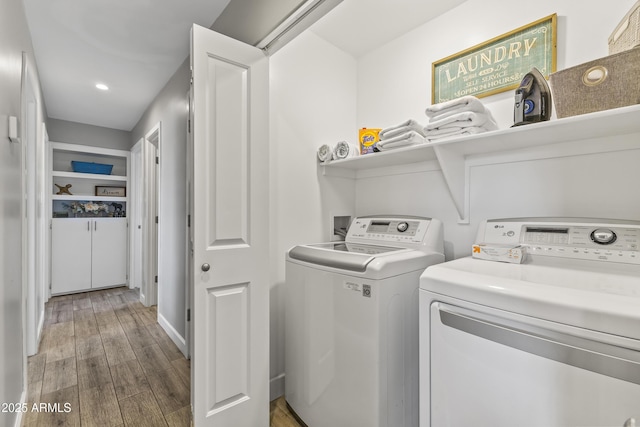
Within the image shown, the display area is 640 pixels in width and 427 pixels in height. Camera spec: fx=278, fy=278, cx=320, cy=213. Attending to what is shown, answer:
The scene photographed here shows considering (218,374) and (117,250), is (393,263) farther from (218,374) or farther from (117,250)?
(117,250)

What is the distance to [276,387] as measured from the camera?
Answer: 5.81 feet

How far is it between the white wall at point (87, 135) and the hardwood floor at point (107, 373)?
7.88 ft

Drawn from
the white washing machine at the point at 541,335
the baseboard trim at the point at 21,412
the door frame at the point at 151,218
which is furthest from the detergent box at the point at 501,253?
the door frame at the point at 151,218

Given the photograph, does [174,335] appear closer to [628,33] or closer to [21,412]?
[21,412]

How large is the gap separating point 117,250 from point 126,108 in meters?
2.14

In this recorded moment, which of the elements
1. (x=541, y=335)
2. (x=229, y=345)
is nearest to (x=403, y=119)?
(x=541, y=335)

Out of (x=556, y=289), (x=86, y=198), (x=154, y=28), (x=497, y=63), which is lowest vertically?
(x=556, y=289)

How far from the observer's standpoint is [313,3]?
1.15m

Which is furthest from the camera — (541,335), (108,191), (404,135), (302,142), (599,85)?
(108,191)

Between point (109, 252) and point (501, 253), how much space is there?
4954 mm

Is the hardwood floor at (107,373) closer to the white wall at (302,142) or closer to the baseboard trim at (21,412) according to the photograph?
the baseboard trim at (21,412)

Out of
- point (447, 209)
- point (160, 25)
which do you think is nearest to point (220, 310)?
point (447, 209)

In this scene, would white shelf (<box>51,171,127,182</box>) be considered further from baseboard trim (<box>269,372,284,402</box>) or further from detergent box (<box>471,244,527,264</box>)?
detergent box (<box>471,244,527,264</box>)

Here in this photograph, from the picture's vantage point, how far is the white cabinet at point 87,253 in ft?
12.5
